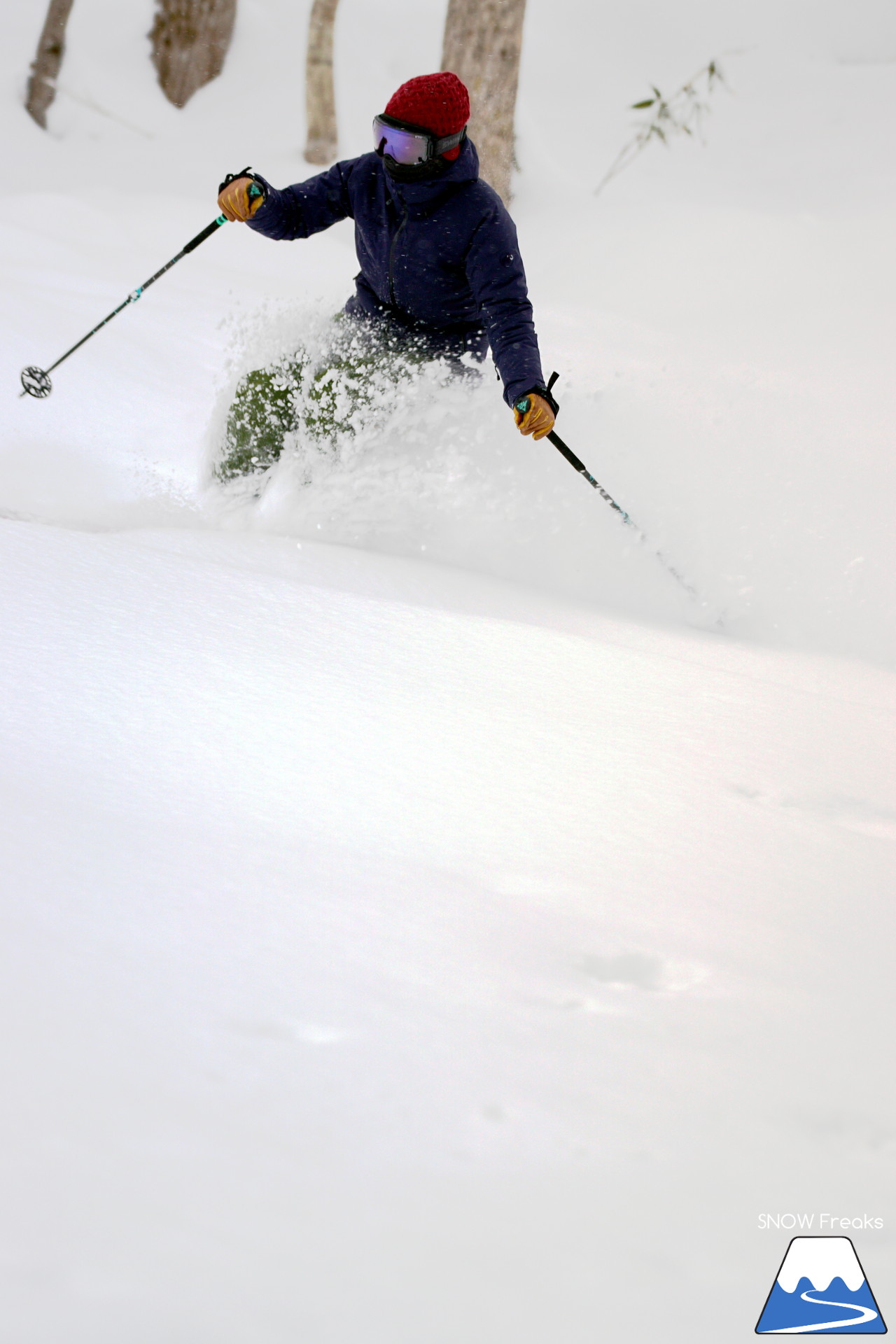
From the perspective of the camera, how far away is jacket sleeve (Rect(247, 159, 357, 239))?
3250 millimetres

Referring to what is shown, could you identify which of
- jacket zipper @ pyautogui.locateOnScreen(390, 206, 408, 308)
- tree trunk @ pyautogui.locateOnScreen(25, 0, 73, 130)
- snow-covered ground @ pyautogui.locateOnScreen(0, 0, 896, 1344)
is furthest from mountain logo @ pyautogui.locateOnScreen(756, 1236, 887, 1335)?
tree trunk @ pyautogui.locateOnScreen(25, 0, 73, 130)

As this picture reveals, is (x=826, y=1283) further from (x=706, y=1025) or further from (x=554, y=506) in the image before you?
(x=554, y=506)

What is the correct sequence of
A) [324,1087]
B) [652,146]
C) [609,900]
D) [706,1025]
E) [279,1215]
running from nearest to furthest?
[279,1215] → [324,1087] → [706,1025] → [609,900] → [652,146]

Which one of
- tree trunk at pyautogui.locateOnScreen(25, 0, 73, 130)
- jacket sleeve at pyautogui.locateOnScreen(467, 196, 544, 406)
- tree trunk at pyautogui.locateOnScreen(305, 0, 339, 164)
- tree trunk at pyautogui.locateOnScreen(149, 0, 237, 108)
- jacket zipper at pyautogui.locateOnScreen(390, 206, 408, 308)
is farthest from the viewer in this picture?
tree trunk at pyautogui.locateOnScreen(149, 0, 237, 108)

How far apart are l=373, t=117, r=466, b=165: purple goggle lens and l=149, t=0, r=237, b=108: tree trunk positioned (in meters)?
11.5

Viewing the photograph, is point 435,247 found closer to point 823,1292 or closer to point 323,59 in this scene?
point 823,1292

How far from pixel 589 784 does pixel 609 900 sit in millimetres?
388

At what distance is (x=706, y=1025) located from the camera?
1.08 m

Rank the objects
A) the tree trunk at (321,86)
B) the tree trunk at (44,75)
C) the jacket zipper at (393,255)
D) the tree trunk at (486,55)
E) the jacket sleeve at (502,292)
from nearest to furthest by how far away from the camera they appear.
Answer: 1. the jacket sleeve at (502,292)
2. the jacket zipper at (393,255)
3. the tree trunk at (486,55)
4. the tree trunk at (321,86)
5. the tree trunk at (44,75)

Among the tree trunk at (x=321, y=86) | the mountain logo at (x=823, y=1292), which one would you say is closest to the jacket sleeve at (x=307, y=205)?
the mountain logo at (x=823, y=1292)

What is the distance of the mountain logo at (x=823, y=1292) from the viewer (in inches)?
31.0

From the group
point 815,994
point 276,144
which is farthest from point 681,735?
point 276,144

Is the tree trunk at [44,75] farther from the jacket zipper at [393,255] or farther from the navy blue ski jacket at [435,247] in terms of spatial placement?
the jacket zipper at [393,255]

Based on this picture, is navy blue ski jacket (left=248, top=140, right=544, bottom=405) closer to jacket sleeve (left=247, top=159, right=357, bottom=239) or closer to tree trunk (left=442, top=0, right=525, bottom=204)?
jacket sleeve (left=247, top=159, right=357, bottom=239)
